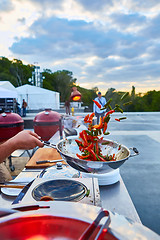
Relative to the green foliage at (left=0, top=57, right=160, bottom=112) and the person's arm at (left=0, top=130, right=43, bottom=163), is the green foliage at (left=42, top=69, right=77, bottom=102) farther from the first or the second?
the person's arm at (left=0, top=130, right=43, bottom=163)

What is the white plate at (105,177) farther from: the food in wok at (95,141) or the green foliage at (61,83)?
the green foliage at (61,83)

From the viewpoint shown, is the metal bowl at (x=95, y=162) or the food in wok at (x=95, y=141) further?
the food in wok at (x=95, y=141)

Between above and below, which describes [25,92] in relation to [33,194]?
above

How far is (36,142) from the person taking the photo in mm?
1080

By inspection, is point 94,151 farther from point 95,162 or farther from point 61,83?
point 61,83

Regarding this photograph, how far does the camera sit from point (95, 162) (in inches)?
30.5

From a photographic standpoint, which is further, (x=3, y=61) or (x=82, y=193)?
(x=3, y=61)

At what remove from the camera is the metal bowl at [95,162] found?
792 mm

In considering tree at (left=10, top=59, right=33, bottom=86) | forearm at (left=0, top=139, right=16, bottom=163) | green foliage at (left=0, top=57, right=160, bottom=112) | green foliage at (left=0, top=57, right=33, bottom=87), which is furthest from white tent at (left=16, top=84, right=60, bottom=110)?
tree at (left=10, top=59, right=33, bottom=86)

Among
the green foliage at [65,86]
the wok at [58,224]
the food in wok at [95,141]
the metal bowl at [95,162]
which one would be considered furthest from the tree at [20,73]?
the wok at [58,224]

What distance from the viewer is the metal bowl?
79 cm

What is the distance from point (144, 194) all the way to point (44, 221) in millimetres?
2182

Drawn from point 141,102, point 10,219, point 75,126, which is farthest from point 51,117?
point 141,102

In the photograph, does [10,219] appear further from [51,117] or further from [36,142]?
[51,117]
